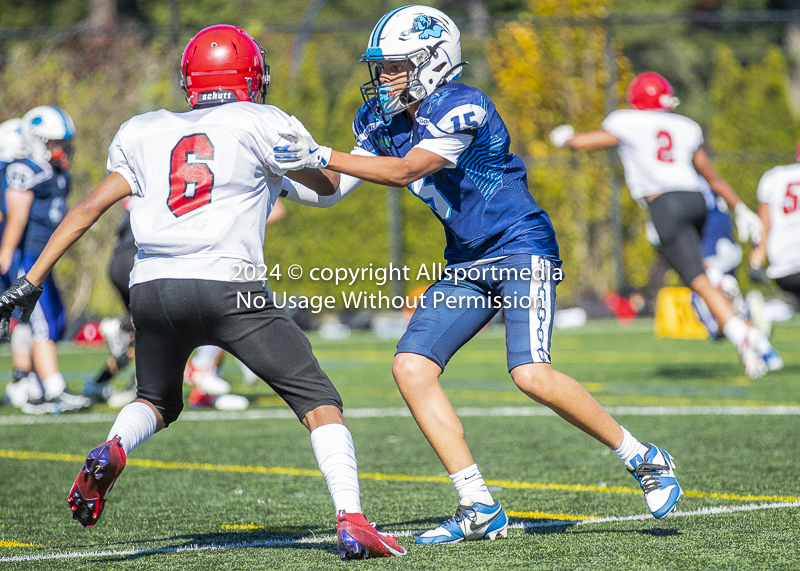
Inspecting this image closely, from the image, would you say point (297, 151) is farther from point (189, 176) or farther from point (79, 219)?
point (79, 219)

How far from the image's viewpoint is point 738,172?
18.9 m

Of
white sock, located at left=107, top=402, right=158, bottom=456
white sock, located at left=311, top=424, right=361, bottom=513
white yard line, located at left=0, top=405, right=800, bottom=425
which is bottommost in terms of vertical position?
white yard line, located at left=0, top=405, right=800, bottom=425

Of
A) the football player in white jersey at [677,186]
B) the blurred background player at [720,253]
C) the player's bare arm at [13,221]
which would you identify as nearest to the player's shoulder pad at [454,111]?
the football player in white jersey at [677,186]

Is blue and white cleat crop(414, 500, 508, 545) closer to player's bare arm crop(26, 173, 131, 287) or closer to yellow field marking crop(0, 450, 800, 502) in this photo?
yellow field marking crop(0, 450, 800, 502)

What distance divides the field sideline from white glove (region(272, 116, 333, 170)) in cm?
123

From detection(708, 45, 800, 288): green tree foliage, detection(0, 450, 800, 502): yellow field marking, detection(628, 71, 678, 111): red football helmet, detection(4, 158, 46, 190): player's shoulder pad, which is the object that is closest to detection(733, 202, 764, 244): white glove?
detection(628, 71, 678, 111): red football helmet

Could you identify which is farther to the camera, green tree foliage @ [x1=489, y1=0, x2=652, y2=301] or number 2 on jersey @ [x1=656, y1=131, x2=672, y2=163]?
green tree foliage @ [x1=489, y1=0, x2=652, y2=301]

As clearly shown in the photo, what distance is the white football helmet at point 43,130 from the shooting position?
759cm

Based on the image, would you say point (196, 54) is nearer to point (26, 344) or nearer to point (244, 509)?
point (244, 509)

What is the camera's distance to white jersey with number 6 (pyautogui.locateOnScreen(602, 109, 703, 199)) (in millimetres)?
8273

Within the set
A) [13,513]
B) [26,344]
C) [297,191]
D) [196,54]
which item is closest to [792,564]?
[297,191]

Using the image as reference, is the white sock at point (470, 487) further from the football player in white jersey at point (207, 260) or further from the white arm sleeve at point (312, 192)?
the white arm sleeve at point (312, 192)

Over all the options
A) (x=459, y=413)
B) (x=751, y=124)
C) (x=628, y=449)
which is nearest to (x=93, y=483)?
(x=628, y=449)

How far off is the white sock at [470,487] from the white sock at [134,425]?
104 cm
